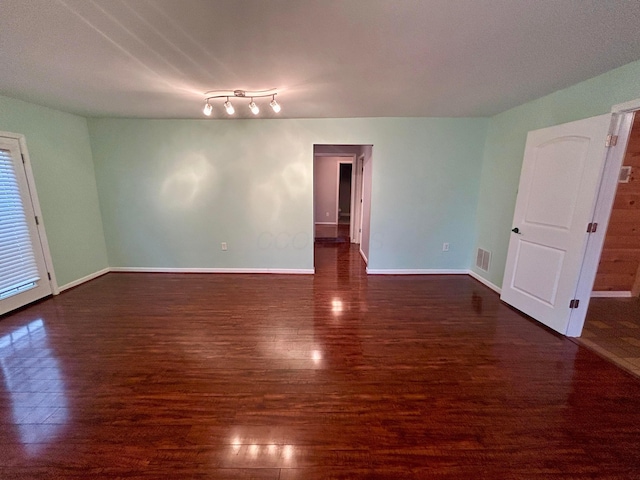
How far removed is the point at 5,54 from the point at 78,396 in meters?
2.54

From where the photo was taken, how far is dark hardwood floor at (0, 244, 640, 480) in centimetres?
140

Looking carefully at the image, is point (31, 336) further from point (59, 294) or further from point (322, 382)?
point (322, 382)

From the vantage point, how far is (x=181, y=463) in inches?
54.6

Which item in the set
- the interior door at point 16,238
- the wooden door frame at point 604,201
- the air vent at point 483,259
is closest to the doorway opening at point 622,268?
the wooden door frame at point 604,201

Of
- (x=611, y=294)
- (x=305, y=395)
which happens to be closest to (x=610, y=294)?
(x=611, y=294)

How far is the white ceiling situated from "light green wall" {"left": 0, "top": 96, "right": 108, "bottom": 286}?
392 millimetres

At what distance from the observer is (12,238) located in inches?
118

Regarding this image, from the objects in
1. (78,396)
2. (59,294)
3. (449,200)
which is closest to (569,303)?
(449,200)

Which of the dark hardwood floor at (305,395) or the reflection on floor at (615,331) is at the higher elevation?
the reflection on floor at (615,331)

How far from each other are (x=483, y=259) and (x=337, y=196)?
5.11 metres

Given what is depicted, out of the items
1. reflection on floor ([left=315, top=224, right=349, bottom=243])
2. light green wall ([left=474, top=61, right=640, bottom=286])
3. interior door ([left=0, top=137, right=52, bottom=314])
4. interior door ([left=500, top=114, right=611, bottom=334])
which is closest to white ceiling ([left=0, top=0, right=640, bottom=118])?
light green wall ([left=474, top=61, right=640, bottom=286])

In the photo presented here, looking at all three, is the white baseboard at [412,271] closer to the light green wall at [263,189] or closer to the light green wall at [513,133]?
the light green wall at [263,189]

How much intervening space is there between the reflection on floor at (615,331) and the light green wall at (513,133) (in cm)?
99

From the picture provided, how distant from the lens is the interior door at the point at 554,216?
Answer: 2.33m
